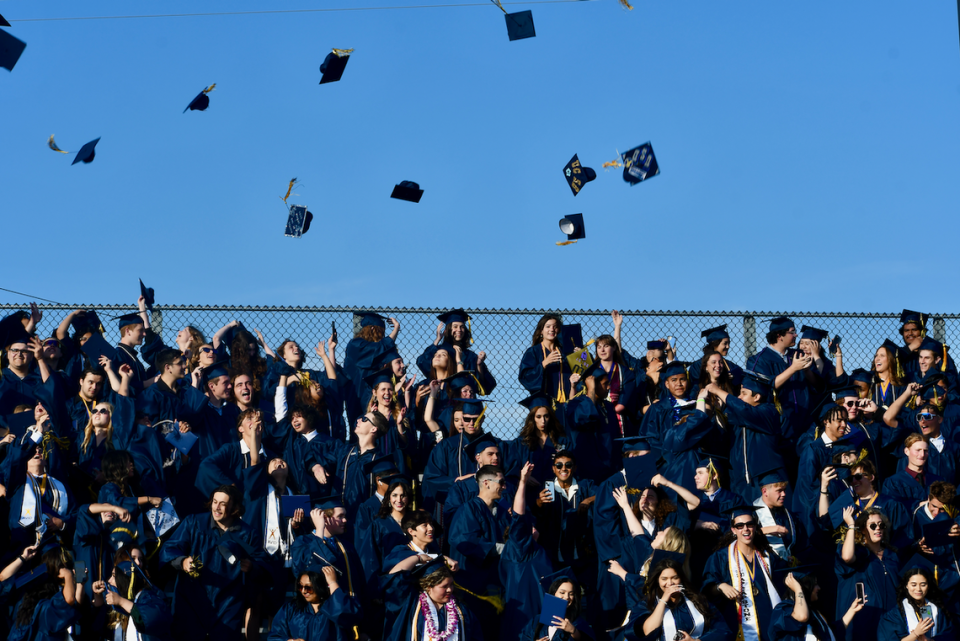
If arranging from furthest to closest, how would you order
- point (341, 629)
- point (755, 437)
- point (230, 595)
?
1. point (755, 437)
2. point (230, 595)
3. point (341, 629)

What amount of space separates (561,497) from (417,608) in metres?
1.59

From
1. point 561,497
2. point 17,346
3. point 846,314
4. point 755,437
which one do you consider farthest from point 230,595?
point 846,314

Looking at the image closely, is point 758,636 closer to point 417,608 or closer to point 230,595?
point 417,608

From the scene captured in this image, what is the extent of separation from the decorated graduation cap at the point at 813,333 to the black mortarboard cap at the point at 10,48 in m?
6.87

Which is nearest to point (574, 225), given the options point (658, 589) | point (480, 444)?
point (480, 444)

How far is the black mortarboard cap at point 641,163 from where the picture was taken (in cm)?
1178

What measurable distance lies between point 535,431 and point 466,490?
92 cm

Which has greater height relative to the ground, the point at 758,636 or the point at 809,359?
the point at 809,359

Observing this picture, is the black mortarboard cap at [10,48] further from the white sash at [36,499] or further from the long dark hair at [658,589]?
the long dark hair at [658,589]

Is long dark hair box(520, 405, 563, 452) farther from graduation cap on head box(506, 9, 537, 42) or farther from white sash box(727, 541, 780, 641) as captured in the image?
graduation cap on head box(506, 9, 537, 42)

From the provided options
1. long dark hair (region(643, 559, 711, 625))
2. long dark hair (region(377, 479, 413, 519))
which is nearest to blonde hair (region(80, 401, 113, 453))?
long dark hair (region(377, 479, 413, 519))

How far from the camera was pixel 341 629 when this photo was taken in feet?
24.7

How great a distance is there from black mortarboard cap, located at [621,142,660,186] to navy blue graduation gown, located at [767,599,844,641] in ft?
16.7

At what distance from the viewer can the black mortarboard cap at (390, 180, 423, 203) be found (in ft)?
39.8
